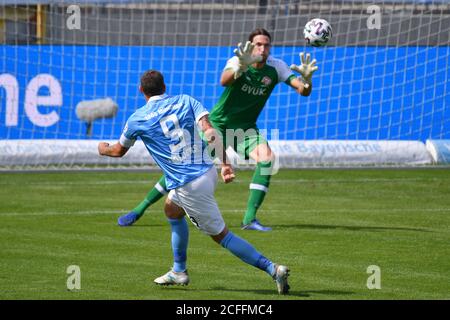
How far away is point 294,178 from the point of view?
1959cm

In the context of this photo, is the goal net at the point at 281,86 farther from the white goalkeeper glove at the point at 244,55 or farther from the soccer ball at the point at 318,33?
the white goalkeeper glove at the point at 244,55

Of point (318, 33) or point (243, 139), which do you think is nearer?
point (243, 139)

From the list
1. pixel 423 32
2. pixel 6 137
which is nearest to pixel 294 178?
pixel 423 32

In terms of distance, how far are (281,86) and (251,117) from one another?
322 inches

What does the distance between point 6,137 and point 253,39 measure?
9.08 metres

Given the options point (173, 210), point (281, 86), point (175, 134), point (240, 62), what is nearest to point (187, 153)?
point (175, 134)

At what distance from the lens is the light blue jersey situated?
343 inches

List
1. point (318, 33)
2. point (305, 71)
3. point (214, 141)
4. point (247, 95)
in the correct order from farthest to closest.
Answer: point (318, 33), point (247, 95), point (305, 71), point (214, 141)

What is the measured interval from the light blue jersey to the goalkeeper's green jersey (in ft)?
14.3

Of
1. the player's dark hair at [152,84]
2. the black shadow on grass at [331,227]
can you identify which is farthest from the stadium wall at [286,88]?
the player's dark hair at [152,84]

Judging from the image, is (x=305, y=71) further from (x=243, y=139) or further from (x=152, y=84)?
(x=152, y=84)

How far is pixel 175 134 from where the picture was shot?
873 cm

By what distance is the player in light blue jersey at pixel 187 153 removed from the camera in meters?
8.62

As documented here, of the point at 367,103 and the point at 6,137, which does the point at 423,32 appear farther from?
the point at 6,137
